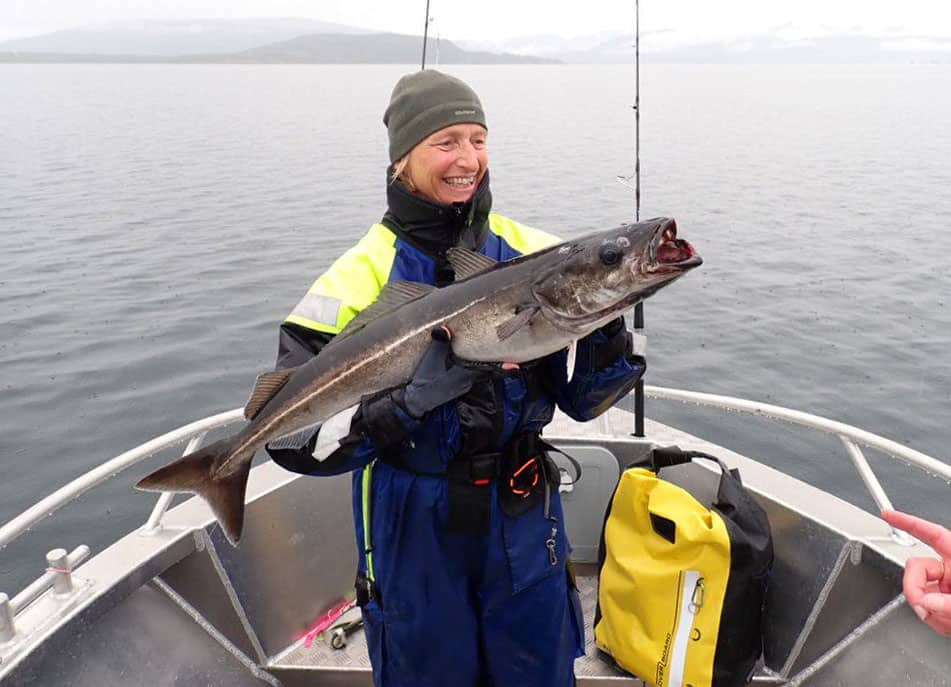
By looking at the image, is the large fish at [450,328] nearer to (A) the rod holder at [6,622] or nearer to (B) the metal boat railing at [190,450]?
(B) the metal boat railing at [190,450]

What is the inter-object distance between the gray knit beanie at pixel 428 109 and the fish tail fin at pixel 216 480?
66.7 inches

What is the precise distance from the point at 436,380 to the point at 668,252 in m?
1.13

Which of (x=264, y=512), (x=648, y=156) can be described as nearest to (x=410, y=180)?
(x=264, y=512)

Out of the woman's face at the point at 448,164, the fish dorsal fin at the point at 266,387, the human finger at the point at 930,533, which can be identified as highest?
the woman's face at the point at 448,164

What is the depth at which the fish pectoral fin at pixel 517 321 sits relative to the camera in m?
3.16

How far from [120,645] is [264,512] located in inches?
47.5

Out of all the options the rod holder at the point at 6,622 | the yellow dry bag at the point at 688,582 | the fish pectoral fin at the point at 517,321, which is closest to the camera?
the fish pectoral fin at the point at 517,321

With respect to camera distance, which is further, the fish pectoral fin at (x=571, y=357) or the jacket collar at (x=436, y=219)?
the jacket collar at (x=436, y=219)

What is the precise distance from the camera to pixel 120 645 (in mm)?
3992

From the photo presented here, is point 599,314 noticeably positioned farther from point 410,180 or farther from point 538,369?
point 410,180

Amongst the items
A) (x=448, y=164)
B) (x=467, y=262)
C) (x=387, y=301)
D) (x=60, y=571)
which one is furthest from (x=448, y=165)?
(x=60, y=571)

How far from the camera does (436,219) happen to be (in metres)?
3.59

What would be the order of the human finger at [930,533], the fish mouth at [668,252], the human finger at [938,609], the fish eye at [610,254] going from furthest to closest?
the fish eye at [610,254] < the fish mouth at [668,252] < the human finger at [930,533] < the human finger at [938,609]

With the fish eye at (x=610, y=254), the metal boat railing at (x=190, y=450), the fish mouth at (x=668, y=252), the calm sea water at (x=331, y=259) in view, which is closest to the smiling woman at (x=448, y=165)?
the fish eye at (x=610, y=254)
